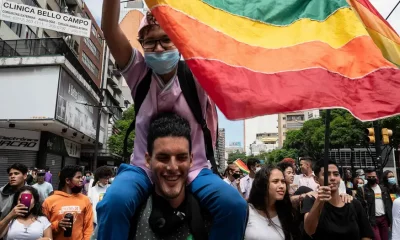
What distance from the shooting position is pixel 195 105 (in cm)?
256

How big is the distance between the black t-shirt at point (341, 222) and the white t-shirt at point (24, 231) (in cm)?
340

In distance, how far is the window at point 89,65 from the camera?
3462 centimetres

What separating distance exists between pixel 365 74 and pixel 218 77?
1244 mm

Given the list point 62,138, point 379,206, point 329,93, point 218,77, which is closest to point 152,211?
point 218,77

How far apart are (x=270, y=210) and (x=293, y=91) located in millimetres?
2288

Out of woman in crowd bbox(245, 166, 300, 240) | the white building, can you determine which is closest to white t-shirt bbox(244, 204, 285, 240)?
woman in crowd bbox(245, 166, 300, 240)

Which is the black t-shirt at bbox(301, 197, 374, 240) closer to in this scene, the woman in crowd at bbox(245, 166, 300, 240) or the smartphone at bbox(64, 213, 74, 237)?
the woman in crowd at bbox(245, 166, 300, 240)

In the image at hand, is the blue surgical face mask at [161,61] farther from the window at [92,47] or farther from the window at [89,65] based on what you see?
the window at [92,47]

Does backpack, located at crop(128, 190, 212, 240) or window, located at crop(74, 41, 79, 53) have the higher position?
window, located at crop(74, 41, 79, 53)

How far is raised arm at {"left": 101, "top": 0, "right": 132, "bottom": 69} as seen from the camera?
236 cm

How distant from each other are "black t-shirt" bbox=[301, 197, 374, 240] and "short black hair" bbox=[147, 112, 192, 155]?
8.44 ft

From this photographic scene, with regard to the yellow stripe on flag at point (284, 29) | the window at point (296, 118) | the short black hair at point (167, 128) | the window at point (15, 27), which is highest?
the window at point (296, 118)

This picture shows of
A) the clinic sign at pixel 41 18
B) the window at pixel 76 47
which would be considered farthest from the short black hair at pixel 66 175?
the window at pixel 76 47

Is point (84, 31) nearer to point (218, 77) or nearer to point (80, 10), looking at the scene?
point (218, 77)
